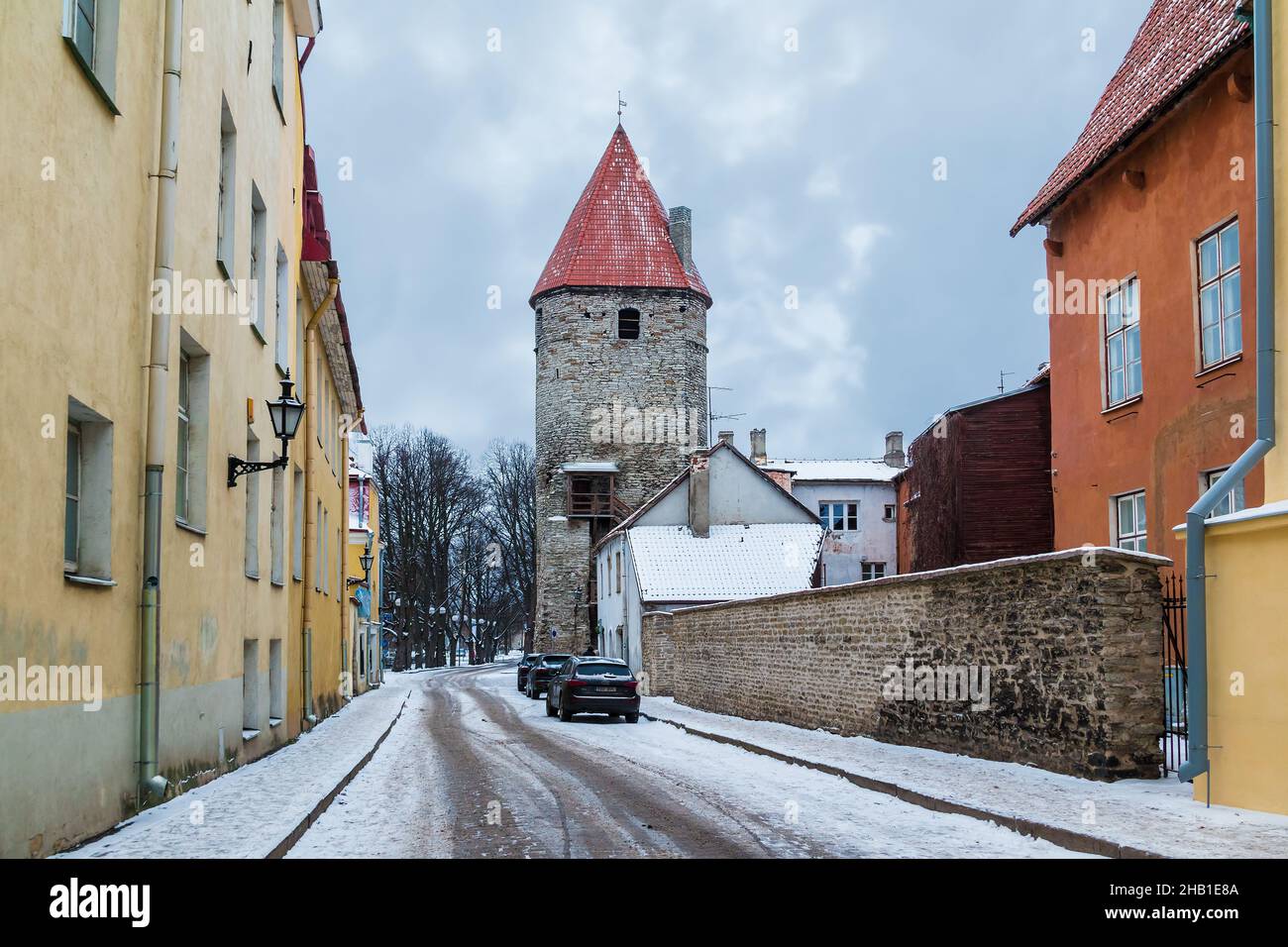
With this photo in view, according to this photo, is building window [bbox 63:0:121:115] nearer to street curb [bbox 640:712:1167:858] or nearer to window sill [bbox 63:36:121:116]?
window sill [bbox 63:36:121:116]

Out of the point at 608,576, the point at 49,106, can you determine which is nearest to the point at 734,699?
the point at 49,106

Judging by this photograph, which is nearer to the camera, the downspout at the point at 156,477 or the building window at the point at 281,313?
the downspout at the point at 156,477

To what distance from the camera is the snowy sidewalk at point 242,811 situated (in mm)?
8414

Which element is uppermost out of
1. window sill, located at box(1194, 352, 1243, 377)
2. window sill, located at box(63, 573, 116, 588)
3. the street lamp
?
window sill, located at box(1194, 352, 1243, 377)

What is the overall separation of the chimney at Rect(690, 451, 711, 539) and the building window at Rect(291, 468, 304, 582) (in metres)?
24.2

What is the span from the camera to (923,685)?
16.4m

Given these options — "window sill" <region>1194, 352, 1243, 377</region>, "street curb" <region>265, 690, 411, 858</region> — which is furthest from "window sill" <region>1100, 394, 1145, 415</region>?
"street curb" <region>265, 690, 411, 858</region>

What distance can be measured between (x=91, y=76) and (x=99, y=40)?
834mm

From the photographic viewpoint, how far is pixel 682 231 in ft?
202

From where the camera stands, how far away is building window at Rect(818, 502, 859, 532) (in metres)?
56.1

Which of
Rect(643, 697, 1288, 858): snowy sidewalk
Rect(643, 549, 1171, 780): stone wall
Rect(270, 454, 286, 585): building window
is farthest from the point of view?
Rect(270, 454, 286, 585): building window

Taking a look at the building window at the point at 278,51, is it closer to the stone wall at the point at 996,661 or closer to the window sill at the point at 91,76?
the window sill at the point at 91,76

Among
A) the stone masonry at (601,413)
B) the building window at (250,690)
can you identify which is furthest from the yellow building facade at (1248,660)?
the stone masonry at (601,413)

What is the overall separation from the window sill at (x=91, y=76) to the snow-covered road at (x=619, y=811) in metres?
5.52
